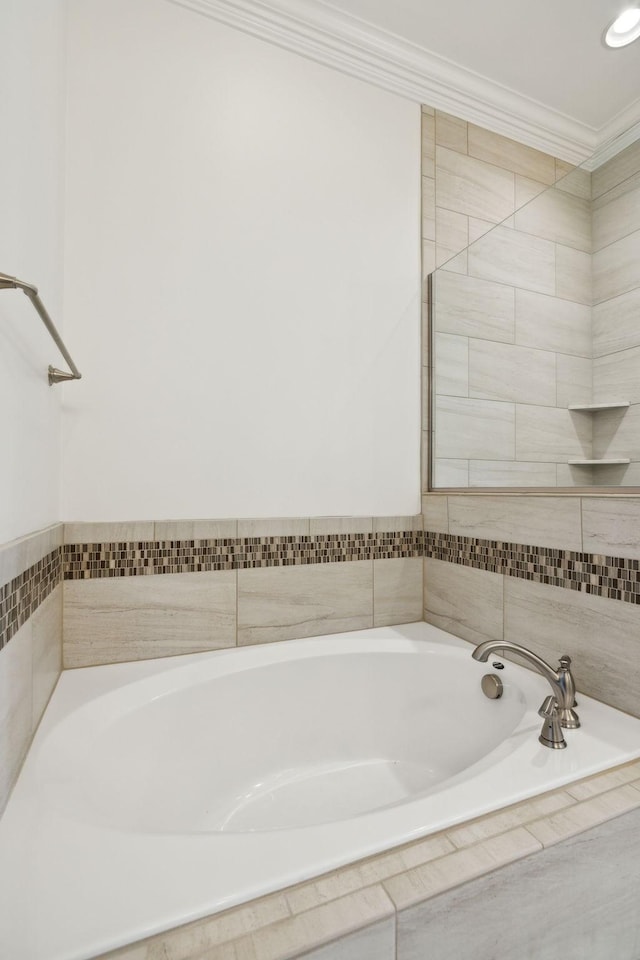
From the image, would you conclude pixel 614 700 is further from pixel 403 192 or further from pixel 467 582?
pixel 403 192

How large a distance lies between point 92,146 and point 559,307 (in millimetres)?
1761

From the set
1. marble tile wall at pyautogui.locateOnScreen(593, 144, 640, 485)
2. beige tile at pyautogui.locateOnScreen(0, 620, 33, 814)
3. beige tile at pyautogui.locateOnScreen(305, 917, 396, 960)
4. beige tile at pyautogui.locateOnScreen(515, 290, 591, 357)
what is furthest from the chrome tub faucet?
beige tile at pyautogui.locateOnScreen(515, 290, 591, 357)

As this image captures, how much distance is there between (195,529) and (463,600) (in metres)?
0.99

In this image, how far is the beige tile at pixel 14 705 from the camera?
2.44ft

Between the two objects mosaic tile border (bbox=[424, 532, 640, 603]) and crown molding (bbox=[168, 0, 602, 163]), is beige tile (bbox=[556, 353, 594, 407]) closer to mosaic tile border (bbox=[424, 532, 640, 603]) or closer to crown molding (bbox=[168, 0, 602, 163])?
mosaic tile border (bbox=[424, 532, 640, 603])

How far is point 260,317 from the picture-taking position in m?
1.64

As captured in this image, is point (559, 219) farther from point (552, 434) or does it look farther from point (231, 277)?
point (231, 277)

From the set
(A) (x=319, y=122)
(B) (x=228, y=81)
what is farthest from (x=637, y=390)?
(B) (x=228, y=81)

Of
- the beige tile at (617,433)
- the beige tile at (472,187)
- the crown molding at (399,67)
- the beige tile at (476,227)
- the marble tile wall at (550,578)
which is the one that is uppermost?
the crown molding at (399,67)

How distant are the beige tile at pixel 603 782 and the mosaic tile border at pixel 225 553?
1.01 m

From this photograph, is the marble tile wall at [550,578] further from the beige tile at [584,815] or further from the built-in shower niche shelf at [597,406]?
the built-in shower niche shelf at [597,406]

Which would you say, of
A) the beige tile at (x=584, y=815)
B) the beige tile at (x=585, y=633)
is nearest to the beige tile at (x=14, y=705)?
the beige tile at (x=584, y=815)

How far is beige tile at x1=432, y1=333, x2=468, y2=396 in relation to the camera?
1924 millimetres

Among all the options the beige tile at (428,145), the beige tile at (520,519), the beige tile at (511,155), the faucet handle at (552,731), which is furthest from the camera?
the beige tile at (511,155)
